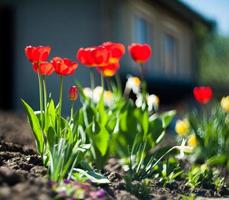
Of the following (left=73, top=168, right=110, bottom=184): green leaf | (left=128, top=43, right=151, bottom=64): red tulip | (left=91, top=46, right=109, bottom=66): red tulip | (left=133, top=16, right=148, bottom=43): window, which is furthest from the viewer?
(left=133, top=16, right=148, bottom=43): window

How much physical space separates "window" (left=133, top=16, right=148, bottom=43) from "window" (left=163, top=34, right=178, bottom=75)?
1.92 meters

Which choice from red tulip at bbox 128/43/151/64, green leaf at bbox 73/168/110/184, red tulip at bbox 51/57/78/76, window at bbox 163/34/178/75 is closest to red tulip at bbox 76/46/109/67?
red tulip at bbox 51/57/78/76

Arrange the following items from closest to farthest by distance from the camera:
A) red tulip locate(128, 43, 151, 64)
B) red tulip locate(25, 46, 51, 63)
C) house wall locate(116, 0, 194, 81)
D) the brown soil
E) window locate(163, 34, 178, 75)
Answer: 1. the brown soil
2. red tulip locate(25, 46, 51, 63)
3. red tulip locate(128, 43, 151, 64)
4. house wall locate(116, 0, 194, 81)
5. window locate(163, 34, 178, 75)

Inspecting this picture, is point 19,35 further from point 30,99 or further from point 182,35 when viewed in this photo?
point 182,35

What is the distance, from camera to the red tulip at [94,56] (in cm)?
340

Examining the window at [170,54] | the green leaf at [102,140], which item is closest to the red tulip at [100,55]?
the green leaf at [102,140]

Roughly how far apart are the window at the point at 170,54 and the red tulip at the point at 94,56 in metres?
12.4

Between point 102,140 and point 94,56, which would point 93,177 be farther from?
point 94,56

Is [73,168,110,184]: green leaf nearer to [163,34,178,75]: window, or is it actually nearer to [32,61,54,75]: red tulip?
[32,61,54,75]: red tulip

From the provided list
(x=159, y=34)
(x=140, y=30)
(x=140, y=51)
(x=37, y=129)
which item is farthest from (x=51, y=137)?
(x=159, y=34)

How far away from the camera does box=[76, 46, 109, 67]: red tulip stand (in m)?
3.40

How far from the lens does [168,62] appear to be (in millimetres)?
16328

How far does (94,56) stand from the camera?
134 inches

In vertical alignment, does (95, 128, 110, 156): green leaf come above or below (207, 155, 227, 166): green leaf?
above
